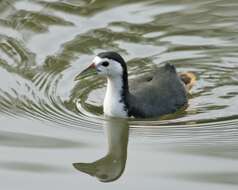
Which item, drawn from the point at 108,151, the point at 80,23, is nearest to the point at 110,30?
the point at 80,23

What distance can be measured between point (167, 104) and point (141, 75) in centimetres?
84

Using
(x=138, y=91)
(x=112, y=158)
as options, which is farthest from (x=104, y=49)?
(x=112, y=158)

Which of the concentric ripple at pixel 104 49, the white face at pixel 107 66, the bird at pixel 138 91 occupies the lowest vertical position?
the concentric ripple at pixel 104 49

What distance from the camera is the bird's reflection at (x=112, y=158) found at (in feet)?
31.9

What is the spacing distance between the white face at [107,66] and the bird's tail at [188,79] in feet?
4.07

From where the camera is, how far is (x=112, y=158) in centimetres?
1013

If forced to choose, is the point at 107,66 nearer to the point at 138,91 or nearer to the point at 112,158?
the point at 138,91

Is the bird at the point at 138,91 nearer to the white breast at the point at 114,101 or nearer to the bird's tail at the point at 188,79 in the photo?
the white breast at the point at 114,101

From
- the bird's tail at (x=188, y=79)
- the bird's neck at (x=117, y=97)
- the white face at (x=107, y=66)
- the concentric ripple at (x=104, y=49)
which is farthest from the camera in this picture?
the bird's tail at (x=188, y=79)

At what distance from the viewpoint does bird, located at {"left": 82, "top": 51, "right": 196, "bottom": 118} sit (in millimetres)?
10680

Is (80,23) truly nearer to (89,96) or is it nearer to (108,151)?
(89,96)

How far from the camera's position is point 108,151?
10266 millimetres

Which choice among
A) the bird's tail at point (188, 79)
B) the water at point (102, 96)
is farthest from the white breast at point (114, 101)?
the bird's tail at point (188, 79)

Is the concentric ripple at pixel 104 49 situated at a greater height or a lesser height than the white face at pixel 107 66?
lesser
